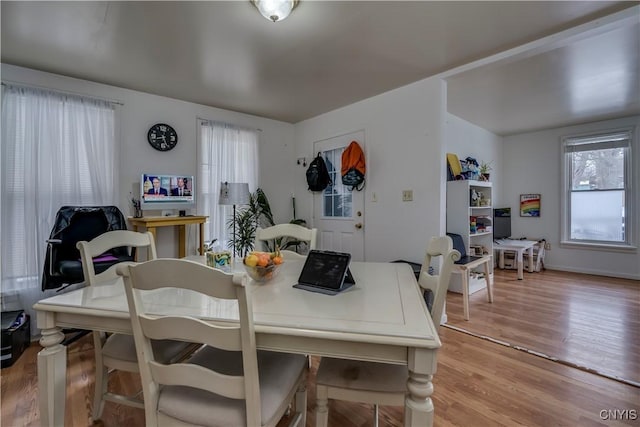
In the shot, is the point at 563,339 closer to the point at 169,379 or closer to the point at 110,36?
the point at 169,379

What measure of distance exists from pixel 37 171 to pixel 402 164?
3410mm

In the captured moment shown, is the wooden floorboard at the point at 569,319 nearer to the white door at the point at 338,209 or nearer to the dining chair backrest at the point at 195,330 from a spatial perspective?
the white door at the point at 338,209

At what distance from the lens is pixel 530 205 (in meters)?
5.15

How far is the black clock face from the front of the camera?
3195 millimetres

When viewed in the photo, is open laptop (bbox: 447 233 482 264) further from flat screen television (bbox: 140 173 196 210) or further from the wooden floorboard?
flat screen television (bbox: 140 173 196 210)

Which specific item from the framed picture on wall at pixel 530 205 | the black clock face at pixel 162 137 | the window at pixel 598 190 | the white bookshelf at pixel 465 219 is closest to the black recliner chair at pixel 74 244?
the black clock face at pixel 162 137

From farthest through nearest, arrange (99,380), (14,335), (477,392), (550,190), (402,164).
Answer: (550,190), (402,164), (14,335), (477,392), (99,380)

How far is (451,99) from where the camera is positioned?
351 cm

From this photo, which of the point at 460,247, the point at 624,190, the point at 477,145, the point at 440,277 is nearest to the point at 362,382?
the point at 440,277

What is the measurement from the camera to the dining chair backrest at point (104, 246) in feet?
4.84

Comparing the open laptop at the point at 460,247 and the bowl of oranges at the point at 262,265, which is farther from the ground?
the bowl of oranges at the point at 262,265

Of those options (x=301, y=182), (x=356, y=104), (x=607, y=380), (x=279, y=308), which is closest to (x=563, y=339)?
(x=607, y=380)

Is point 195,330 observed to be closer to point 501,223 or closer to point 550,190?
point 501,223

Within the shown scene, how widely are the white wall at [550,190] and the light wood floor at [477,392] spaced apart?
2549 mm
